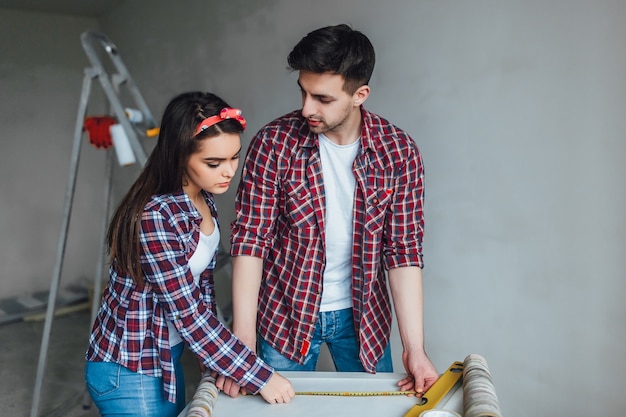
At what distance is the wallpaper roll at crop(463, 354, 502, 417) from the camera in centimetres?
114

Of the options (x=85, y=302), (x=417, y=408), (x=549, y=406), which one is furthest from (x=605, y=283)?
(x=85, y=302)

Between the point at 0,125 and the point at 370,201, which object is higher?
the point at 0,125

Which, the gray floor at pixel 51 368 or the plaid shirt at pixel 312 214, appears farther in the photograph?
the gray floor at pixel 51 368

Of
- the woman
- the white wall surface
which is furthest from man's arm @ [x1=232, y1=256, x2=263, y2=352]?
the white wall surface

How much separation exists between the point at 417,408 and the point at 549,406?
763mm

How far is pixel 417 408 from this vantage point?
1315 millimetres

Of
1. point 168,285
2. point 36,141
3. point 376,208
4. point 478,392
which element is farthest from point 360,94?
point 36,141

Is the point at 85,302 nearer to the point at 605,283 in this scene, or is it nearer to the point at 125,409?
the point at 125,409

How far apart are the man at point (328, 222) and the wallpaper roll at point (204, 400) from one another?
0.77 feet

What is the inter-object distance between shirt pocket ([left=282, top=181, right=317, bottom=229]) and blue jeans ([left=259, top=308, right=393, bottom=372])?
10.4 inches

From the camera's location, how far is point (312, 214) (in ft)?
5.65

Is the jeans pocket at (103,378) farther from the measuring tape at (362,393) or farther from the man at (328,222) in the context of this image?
the measuring tape at (362,393)

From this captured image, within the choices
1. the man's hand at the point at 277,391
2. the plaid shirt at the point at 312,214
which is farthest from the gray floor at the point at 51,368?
the man's hand at the point at 277,391

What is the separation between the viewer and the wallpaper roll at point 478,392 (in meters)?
1.14
